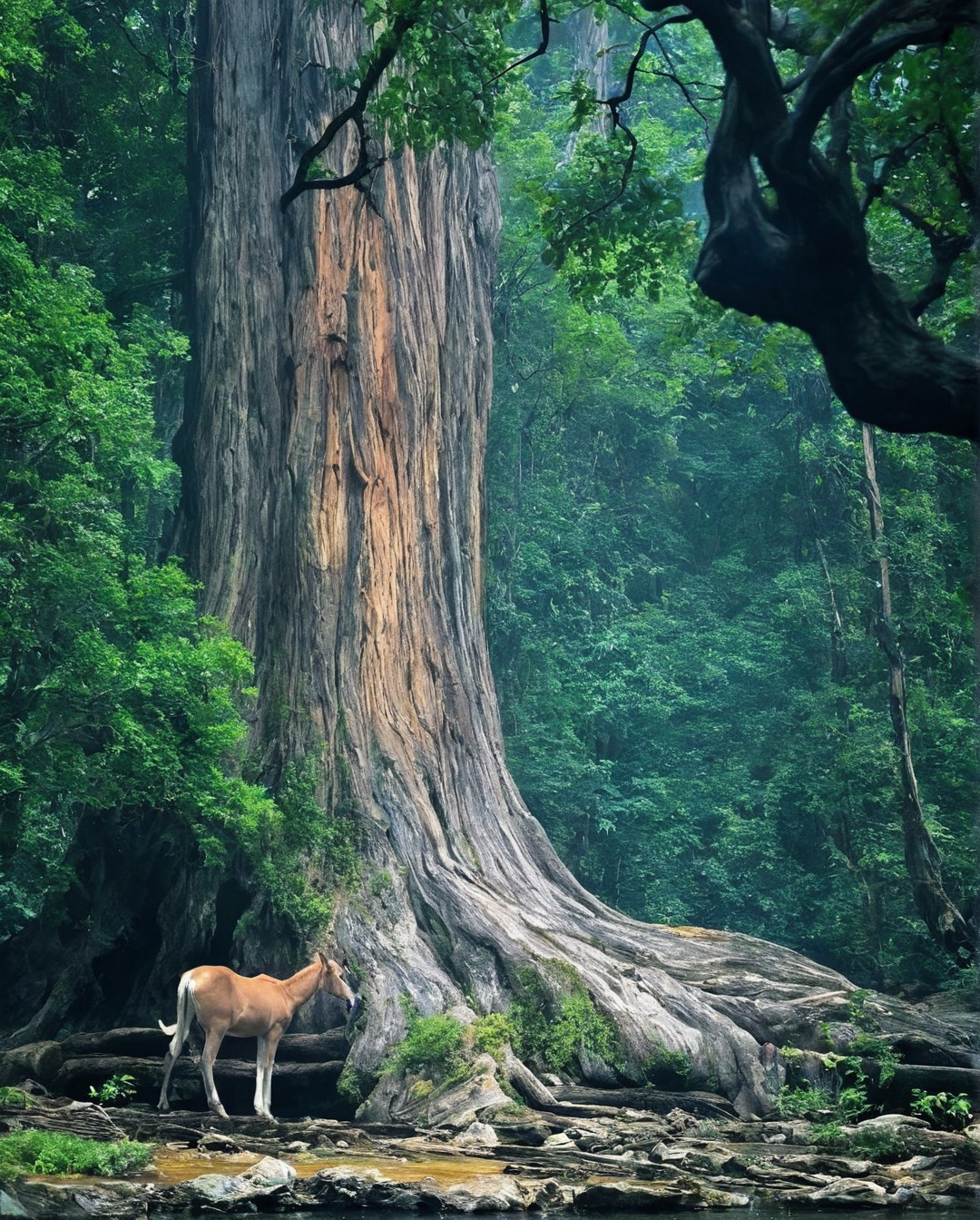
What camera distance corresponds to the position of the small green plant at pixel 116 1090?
450 inches

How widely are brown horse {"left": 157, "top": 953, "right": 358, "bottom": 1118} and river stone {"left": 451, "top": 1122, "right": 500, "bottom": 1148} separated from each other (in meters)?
1.72

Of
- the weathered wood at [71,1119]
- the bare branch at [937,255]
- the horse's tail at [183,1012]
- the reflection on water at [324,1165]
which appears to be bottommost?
the reflection on water at [324,1165]

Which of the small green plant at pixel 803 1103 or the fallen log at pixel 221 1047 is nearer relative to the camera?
the small green plant at pixel 803 1103

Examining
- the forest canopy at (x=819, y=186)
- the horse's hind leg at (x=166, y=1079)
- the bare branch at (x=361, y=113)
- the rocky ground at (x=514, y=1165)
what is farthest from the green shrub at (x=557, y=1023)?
the bare branch at (x=361, y=113)

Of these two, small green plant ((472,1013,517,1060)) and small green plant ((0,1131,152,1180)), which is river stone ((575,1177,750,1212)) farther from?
small green plant ((472,1013,517,1060))

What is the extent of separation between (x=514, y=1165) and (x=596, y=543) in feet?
72.8

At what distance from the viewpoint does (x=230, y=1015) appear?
12008mm

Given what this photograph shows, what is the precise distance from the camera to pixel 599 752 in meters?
29.4

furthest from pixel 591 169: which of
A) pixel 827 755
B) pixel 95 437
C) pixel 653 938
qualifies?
pixel 827 755

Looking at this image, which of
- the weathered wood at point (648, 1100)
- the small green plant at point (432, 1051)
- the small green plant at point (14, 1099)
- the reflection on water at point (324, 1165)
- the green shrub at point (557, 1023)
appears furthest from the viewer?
the green shrub at point (557, 1023)

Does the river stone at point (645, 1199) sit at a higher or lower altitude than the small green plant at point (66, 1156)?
lower

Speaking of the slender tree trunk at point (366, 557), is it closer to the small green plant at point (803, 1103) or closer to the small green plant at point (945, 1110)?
the small green plant at point (803, 1103)

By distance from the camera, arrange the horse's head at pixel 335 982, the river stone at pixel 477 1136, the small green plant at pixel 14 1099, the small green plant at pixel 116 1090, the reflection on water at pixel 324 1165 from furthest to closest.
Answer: the horse's head at pixel 335 982 → the small green plant at pixel 116 1090 → the small green plant at pixel 14 1099 → the river stone at pixel 477 1136 → the reflection on water at pixel 324 1165

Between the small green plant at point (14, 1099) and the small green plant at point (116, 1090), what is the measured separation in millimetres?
564
